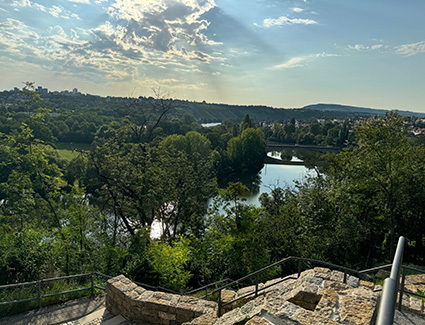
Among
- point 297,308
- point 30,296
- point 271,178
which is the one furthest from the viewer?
point 271,178

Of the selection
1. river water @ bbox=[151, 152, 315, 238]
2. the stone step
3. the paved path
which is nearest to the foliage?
the stone step

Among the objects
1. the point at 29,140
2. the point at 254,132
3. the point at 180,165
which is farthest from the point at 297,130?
the point at 29,140

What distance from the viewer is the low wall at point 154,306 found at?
7.23 metres

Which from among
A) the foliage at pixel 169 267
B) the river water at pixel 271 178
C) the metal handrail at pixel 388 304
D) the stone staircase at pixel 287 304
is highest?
the metal handrail at pixel 388 304

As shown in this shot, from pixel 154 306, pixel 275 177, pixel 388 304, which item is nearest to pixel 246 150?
pixel 275 177

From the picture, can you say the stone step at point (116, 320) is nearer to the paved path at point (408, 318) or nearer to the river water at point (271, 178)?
the paved path at point (408, 318)

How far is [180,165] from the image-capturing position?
20438 mm

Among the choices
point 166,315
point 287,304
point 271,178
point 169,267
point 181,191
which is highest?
point 287,304

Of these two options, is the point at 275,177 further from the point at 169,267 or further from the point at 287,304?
the point at 287,304

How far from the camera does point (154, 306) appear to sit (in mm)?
7422

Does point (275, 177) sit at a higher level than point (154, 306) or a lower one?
lower

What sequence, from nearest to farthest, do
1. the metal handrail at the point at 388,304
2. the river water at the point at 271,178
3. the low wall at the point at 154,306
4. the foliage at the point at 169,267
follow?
1. the metal handrail at the point at 388,304
2. the low wall at the point at 154,306
3. the foliage at the point at 169,267
4. the river water at the point at 271,178

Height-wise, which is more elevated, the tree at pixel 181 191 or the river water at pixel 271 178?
the tree at pixel 181 191

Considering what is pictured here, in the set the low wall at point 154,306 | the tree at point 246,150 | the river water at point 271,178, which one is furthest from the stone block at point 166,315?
the tree at point 246,150
